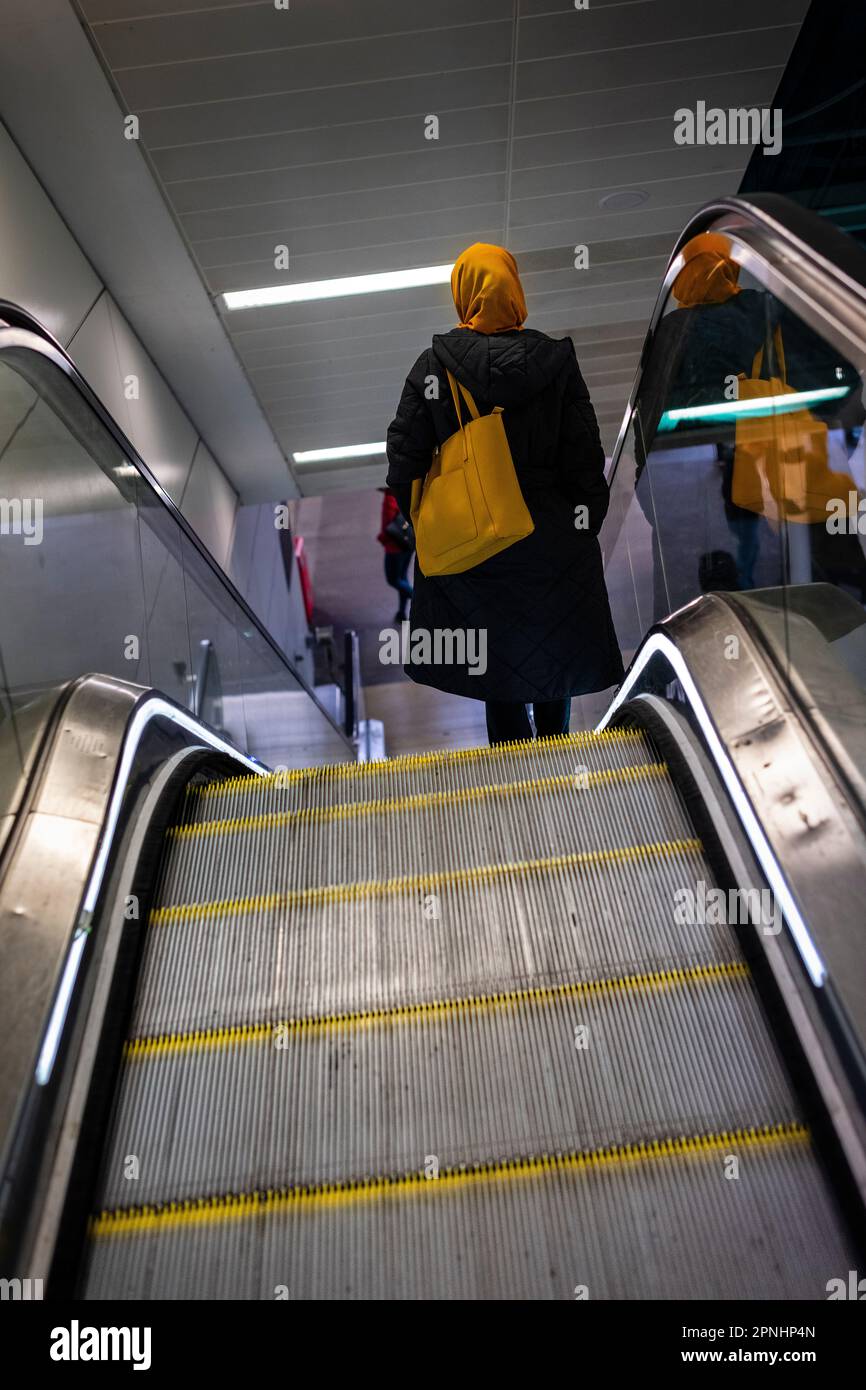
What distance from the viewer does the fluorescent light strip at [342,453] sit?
9.20m

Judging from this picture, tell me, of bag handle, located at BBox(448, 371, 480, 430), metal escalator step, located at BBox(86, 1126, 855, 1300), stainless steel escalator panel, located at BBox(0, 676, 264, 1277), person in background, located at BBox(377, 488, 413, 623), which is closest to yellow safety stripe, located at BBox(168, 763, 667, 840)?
stainless steel escalator panel, located at BBox(0, 676, 264, 1277)

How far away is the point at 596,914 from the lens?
2121 millimetres

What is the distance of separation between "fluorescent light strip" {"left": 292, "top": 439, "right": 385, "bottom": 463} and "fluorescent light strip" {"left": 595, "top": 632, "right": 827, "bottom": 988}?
6.81m

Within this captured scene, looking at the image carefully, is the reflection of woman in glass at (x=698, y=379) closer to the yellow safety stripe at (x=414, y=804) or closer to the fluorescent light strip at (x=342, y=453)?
the yellow safety stripe at (x=414, y=804)

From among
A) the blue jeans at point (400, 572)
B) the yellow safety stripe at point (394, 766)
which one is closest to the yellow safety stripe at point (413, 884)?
the yellow safety stripe at point (394, 766)

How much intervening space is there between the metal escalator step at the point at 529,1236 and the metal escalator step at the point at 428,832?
0.83 meters

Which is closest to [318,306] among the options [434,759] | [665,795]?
[434,759]

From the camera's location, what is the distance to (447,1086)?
1.79 m

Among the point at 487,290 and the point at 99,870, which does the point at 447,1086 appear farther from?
the point at 487,290

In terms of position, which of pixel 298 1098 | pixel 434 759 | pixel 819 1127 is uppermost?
pixel 434 759

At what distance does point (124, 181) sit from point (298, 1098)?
479cm

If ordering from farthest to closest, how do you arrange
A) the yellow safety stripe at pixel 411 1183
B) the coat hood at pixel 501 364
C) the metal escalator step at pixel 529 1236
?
the coat hood at pixel 501 364 → the yellow safety stripe at pixel 411 1183 → the metal escalator step at pixel 529 1236

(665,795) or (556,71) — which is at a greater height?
(556,71)
